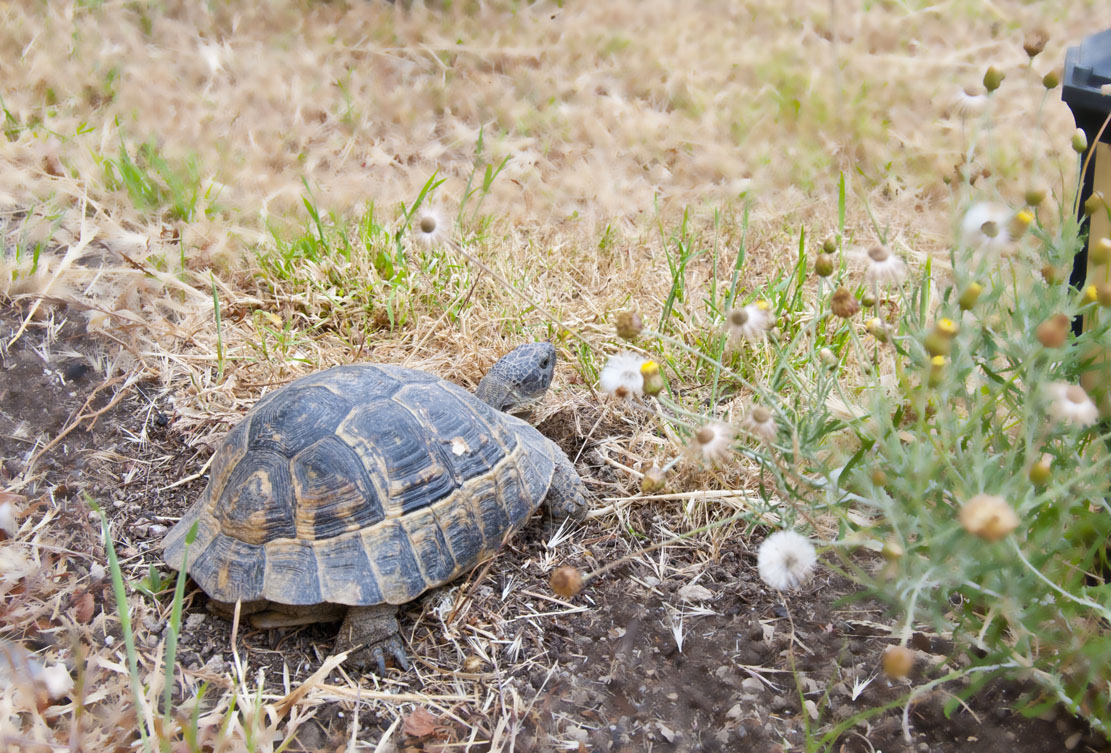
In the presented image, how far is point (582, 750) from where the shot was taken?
170 cm

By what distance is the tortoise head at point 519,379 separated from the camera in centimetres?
253

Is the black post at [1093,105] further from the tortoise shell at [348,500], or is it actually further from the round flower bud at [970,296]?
the tortoise shell at [348,500]

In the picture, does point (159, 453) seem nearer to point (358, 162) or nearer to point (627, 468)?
point (627, 468)

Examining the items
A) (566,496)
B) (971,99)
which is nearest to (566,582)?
(566,496)

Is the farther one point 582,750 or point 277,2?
point 277,2

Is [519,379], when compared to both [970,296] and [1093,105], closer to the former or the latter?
[970,296]

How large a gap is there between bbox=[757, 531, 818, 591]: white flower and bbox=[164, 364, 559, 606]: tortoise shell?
0.90 meters

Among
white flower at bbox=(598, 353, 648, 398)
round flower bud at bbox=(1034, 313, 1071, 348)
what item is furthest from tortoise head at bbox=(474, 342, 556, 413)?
round flower bud at bbox=(1034, 313, 1071, 348)

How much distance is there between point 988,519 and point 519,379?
5.42 ft

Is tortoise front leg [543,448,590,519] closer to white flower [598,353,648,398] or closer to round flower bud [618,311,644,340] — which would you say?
white flower [598,353,648,398]

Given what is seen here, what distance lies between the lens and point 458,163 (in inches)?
168

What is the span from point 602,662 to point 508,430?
0.71 metres

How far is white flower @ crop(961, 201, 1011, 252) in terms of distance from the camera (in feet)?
4.67

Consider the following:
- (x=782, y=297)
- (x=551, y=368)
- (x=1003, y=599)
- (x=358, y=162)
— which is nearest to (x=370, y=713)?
(x=551, y=368)
